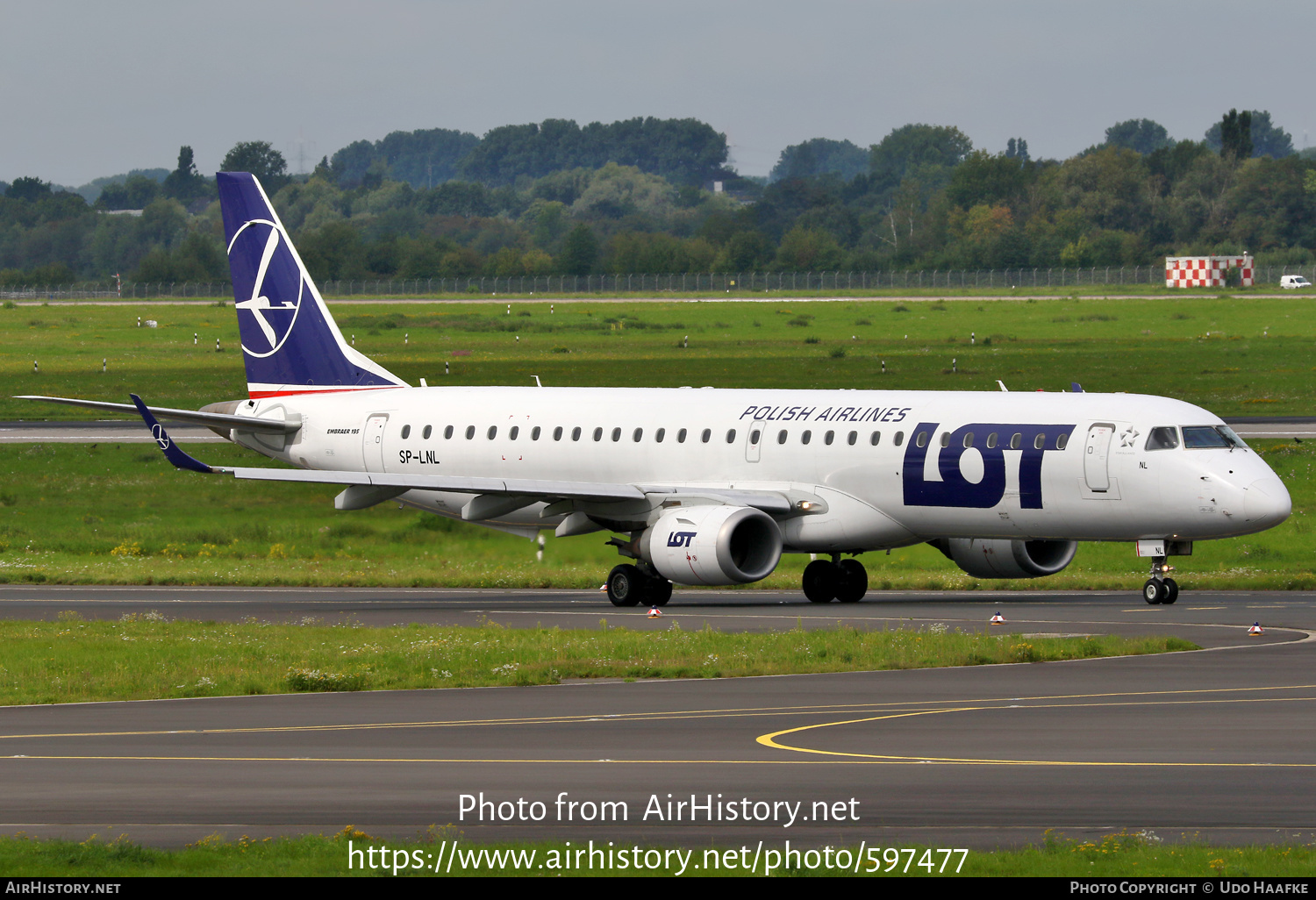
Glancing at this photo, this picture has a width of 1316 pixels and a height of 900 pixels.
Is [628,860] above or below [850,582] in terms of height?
above

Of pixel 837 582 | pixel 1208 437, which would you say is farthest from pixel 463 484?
pixel 1208 437

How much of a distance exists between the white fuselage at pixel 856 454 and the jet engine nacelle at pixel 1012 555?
1.51m

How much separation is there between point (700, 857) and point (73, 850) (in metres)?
5.27

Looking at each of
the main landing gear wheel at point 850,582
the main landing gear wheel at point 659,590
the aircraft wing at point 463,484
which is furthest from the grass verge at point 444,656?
the main landing gear wheel at point 850,582

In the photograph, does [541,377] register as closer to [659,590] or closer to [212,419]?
[212,419]

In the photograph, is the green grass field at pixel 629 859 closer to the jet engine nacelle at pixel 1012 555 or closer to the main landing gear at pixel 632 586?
the jet engine nacelle at pixel 1012 555

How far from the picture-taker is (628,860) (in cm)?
1625

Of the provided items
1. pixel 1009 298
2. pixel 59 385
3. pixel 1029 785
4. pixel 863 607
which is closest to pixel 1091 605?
pixel 863 607

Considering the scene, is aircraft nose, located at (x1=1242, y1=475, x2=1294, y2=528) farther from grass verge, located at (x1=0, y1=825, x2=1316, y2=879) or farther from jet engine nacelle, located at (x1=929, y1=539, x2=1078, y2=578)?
grass verge, located at (x1=0, y1=825, x2=1316, y2=879)

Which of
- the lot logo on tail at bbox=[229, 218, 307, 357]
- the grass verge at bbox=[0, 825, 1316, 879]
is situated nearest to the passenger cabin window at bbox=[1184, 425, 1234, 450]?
the grass verge at bbox=[0, 825, 1316, 879]

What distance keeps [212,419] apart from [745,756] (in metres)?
28.8

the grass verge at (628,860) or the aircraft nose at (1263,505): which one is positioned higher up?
the aircraft nose at (1263,505)

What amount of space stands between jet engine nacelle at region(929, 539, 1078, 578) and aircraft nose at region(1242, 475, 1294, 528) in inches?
220

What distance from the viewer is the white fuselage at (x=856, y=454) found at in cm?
3941
